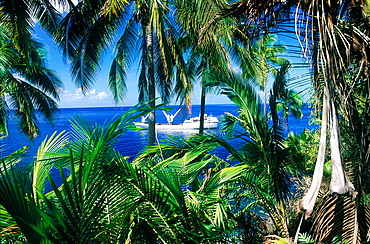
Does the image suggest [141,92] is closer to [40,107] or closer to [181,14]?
[181,14]

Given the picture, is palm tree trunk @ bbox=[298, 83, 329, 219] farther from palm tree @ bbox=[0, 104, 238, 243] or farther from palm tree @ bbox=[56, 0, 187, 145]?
palm tree @ bbox=[56, 0, 187, 145]

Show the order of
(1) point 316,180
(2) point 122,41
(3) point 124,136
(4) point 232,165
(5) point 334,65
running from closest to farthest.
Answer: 1. (1) point 316,180
2. (5) point 334,65
3. (4) point 232,165
4. (2) point 122,41
5. (3) point 124,136

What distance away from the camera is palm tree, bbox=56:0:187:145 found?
8047mm

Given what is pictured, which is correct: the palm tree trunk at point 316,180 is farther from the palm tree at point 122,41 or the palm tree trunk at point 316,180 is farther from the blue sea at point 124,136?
the palm tree at point 122,41

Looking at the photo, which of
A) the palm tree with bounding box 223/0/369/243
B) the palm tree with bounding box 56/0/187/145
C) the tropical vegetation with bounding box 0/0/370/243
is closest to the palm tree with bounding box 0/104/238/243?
the tropical vegetation with bounding box 0/0/370/243

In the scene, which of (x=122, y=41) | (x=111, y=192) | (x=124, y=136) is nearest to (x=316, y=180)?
(x=111, y=192)

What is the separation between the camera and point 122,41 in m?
9.95

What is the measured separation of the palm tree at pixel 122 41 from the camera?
26.4 feet

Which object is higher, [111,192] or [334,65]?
[334,65]

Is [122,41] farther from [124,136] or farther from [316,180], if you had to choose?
[124,136]

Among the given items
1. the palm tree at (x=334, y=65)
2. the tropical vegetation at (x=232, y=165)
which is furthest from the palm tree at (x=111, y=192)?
the palm tree at (x=334, y=65)

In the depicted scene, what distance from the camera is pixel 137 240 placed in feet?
9.05

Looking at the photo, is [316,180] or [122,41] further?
[122,41]

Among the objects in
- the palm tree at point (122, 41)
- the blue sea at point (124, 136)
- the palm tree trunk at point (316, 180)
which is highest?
the palm tree at point (122, 41)
